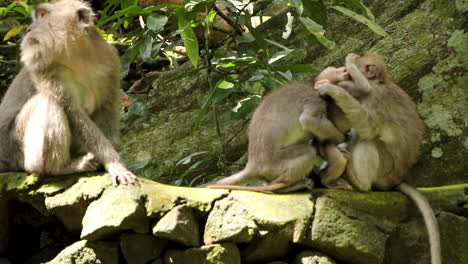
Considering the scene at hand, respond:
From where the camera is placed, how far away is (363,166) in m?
5.41

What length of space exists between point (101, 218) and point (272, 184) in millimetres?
1364

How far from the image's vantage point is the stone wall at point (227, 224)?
4.77 metres

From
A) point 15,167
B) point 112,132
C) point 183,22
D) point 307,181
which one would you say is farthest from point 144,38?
point 307,181

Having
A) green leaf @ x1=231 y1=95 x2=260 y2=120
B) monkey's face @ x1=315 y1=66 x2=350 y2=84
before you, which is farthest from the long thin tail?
green leaf @ x1=231 y1=95 x2=260 y2=120

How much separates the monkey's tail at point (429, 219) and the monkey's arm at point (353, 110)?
0.56 metres

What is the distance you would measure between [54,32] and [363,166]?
2.68m

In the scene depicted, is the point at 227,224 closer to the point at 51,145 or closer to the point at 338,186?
the point at 338,186

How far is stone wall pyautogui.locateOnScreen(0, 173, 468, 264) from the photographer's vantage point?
188 inches

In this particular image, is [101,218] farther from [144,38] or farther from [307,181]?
[144,38]

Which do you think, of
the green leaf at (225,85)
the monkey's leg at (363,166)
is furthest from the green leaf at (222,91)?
the monkey's leg at (363,166)

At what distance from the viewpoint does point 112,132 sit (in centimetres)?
595

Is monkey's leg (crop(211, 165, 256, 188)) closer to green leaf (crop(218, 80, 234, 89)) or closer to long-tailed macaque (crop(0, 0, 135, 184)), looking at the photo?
long-tailed macaque (crop(0, 0, 135, 184))

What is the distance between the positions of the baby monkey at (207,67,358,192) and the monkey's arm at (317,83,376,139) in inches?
5.4

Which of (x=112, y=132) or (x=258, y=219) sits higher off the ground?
(x=112, y=132)
